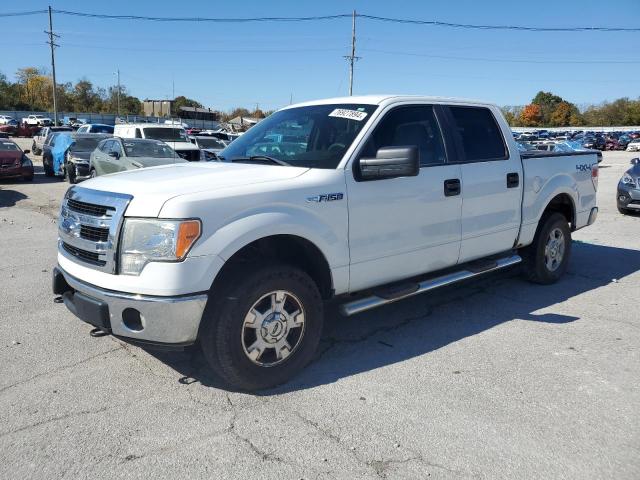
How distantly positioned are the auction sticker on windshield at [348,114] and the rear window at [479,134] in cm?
111

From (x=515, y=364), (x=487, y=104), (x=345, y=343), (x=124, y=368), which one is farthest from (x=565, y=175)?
(x=124, y=368)

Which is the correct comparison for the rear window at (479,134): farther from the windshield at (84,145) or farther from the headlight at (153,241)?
the windshield at (84,145)

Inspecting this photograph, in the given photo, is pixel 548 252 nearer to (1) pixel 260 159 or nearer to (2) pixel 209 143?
(1) pixel 260 159

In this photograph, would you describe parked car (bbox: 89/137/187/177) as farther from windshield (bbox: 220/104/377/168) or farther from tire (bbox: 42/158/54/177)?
windshield (bbox: 220/104/377/168)

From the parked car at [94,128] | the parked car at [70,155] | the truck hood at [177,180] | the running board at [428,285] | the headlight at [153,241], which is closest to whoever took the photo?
the headlight at [153,241]

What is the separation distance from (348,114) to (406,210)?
2.93 feet

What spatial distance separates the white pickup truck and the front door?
12 millimetres

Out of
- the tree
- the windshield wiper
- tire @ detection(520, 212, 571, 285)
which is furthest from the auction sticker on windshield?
the tree

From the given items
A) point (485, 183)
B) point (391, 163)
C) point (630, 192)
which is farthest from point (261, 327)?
point (630, 192)

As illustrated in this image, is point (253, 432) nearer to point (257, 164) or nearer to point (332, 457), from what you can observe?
point (332, 457)

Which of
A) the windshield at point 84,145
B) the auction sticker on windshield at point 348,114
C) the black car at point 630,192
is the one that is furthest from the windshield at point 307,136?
the windshield at point 84,145

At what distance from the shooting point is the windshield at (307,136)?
4.08 meters

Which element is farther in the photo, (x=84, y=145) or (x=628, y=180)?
(x=84, y=145)

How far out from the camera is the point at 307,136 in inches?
173
